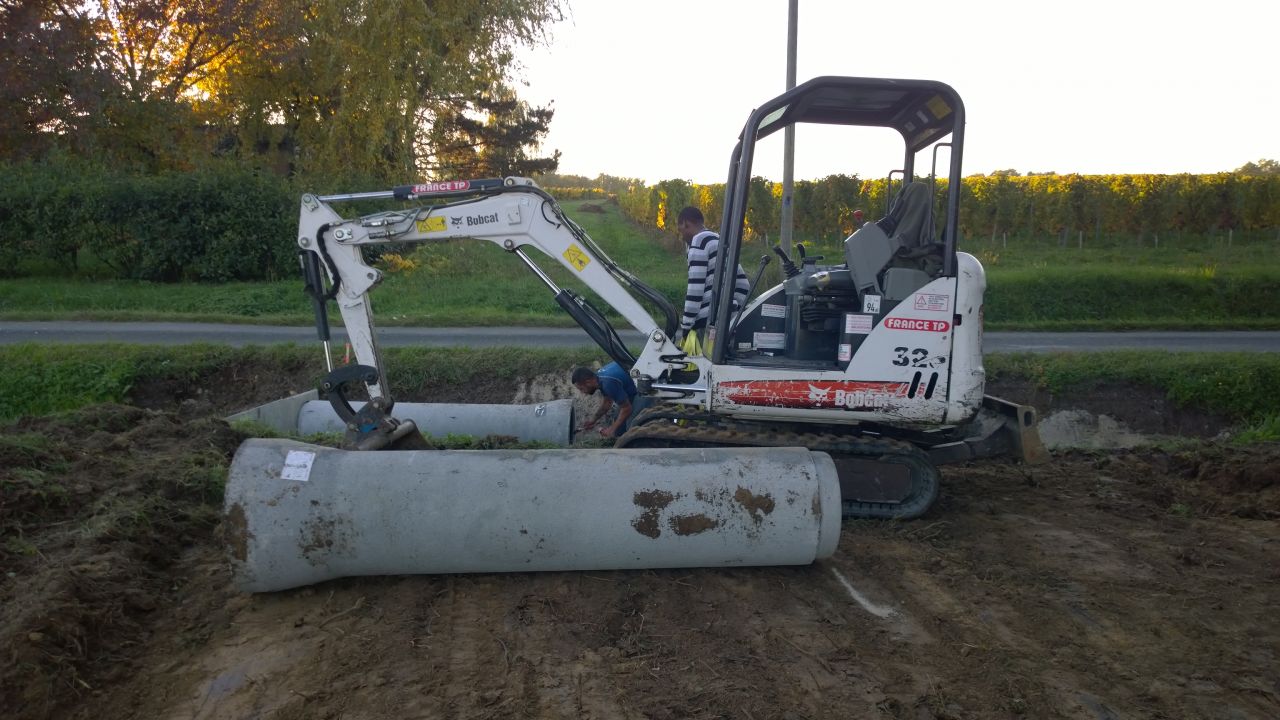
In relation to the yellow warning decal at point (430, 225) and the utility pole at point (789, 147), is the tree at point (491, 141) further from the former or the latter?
the yellow warning decal at point (430, 225)

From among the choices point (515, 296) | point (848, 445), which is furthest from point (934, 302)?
point (515, 296)

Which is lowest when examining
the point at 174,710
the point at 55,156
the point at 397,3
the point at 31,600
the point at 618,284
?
the point at 174,710

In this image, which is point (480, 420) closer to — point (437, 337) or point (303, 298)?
point (437, 337)

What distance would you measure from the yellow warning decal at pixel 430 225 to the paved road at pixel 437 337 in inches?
236

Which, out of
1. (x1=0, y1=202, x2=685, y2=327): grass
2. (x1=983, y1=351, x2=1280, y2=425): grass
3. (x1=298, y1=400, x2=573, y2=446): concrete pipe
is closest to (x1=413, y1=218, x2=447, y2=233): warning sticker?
(x1=298, y1=400, x2=573, y2=446): concrete pipe

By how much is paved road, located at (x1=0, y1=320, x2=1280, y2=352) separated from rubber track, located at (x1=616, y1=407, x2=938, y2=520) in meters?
6.56

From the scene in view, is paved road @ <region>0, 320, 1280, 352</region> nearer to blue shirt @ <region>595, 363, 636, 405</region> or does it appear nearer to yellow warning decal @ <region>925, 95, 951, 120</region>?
blue shirt @ <region>595, 363, 636, 405</region>

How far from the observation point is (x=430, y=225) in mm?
6379

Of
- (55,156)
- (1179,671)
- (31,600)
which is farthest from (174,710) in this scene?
(55,156)

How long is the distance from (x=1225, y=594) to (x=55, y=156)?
22980 mm

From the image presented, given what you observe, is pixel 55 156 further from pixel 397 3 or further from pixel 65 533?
pixel 65 533

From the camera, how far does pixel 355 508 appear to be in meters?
4.65

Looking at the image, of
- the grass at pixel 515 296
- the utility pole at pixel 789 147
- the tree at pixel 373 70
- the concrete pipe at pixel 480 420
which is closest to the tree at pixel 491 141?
the tree at pixel 373 70

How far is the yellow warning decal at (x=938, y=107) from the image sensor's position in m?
6.19
